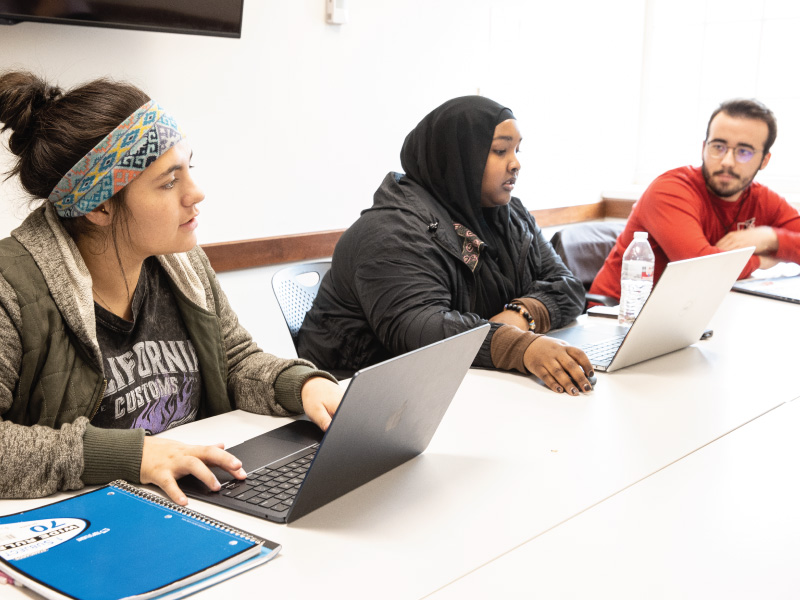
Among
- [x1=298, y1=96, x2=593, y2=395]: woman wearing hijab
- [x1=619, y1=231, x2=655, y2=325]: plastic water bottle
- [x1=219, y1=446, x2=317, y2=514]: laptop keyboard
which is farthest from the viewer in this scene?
[x1=619, y1=231, x2=655, y2=325]: plastic water bottle

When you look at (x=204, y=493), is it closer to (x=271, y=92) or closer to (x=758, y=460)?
(x=758, y=460)

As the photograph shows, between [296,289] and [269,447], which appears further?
[296,289]

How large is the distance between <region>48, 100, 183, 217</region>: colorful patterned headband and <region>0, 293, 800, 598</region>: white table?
42cm

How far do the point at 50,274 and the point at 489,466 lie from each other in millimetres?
740

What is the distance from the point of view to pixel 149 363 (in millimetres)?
1441

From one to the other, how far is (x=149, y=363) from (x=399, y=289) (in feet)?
2.08

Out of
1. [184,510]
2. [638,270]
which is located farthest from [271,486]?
[638,270]

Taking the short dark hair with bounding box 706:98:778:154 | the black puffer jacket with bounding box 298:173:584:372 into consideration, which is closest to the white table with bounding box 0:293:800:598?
the black puffer jacket with bounding box 298:173:584:372

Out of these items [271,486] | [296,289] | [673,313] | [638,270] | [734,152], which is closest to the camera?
[271,486]

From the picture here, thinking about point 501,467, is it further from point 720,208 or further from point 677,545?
point 720,208

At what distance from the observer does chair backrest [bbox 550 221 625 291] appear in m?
2.85

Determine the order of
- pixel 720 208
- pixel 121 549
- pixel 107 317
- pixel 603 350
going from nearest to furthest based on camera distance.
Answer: pixel 121 549
pixel 107 317
pixel 603 350
pixel 720 208

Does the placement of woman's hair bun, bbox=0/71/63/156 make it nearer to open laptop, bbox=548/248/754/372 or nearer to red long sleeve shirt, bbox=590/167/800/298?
open laptop, bbox=548/248/754/372

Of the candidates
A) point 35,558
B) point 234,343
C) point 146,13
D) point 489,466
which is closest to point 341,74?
point 146,13
